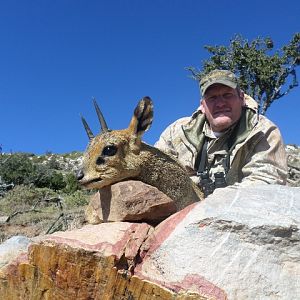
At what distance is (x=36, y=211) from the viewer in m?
14.8

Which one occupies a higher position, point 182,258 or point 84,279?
point 182,258

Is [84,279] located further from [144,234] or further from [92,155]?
[92,155]

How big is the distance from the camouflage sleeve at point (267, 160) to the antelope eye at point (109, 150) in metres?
1.37

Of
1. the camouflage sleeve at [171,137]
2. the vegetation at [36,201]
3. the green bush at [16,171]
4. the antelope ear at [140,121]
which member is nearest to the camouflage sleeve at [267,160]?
the camouflage sleeve at [171,137]

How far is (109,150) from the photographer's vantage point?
418 cm

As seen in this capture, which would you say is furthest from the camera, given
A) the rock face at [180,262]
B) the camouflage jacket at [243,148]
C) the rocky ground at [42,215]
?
the rocky ground at [42,215]

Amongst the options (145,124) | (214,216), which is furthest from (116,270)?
(145,124)

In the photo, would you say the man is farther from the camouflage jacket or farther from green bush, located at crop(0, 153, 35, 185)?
green bush, located at crop(0, 153, 35, 185)

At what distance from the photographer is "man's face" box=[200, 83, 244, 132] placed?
5.23 metres

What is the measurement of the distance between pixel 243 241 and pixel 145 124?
1.41 meters

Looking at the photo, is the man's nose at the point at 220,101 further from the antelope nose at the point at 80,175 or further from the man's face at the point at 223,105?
the antelope nose at the point at 80,175

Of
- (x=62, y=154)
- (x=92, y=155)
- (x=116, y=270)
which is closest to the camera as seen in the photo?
(x=116, y=270)

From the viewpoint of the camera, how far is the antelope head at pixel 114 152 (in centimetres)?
412

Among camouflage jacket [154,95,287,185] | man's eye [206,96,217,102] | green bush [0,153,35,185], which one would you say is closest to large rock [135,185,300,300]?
camouflage jacket [154,95,287,185]
